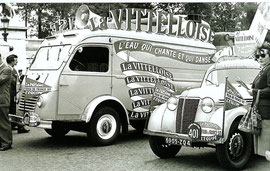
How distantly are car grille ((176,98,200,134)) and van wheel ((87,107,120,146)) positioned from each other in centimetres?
225

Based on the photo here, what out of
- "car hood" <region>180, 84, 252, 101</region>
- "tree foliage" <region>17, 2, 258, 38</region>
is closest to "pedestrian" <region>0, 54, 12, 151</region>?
"car hood" <region>180, 84, 252, 101</region>

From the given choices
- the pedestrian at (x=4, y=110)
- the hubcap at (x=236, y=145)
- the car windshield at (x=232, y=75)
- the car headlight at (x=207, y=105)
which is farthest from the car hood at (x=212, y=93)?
Result: the pedestrian at (x=4, y=110)

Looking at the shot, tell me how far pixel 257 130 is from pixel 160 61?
4386 mm

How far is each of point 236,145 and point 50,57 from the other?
4.49 meters

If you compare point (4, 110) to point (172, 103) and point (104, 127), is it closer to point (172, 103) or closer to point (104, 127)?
point (104, 127)

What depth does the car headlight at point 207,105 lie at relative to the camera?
6.03 m

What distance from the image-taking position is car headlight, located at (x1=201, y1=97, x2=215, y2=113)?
237 inches

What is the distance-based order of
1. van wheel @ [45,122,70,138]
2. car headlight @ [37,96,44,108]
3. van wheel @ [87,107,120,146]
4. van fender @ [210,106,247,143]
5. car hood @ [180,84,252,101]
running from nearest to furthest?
1. van fender @ [210,106,247,143]
2. car hood @ [180,84,252,101]
3. car headlight @ [37,96,44,108]
4. van wheel @ [87,107,120,146]
5. van wheel @ [45,122,70,138]

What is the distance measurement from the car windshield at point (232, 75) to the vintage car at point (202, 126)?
0.75 feet

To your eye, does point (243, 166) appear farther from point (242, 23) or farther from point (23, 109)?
point (242, 23)

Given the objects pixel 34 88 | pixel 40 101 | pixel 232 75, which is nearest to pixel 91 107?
pixel 40 101

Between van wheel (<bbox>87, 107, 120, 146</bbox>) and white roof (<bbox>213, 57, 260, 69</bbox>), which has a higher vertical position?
white roof (<bbox>213, 57, 260, 69</bbox>)

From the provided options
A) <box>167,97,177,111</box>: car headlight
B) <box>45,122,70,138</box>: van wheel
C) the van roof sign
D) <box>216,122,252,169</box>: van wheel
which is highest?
the van roof sign

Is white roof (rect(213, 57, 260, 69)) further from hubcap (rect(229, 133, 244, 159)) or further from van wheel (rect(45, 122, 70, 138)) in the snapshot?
van wheel (rect(45, 122, 70, 138))
